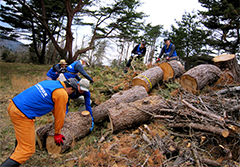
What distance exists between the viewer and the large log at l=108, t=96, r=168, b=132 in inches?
137

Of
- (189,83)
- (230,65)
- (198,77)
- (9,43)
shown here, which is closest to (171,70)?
(189,83)

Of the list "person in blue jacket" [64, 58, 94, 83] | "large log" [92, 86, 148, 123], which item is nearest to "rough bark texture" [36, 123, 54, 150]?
"large log" [92, 86, 148, 123]

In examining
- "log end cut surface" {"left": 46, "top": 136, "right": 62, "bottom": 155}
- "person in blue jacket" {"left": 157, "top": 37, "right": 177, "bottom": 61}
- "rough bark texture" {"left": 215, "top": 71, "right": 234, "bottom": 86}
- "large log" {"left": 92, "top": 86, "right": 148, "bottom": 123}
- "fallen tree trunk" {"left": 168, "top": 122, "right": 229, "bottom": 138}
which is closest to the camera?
"fallen tree trunk" {"left": 168, "top": 122, "right": 229, "bottom": 138}

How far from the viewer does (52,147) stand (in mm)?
2990

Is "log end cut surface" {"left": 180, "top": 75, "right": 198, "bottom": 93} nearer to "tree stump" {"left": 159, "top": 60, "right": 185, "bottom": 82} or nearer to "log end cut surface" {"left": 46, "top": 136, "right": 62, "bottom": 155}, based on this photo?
"tree stump" {"left": 159, "top": 60, "right": 185, "bottom": 82}

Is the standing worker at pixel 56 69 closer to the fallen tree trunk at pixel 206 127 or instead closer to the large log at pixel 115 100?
the large log at pixel 115 100

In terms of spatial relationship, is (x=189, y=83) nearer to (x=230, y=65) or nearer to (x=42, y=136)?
(x=230, y=65)

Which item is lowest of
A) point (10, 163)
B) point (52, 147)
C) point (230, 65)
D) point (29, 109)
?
point (52, 147)

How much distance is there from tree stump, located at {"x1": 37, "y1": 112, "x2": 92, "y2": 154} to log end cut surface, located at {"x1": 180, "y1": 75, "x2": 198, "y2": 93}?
3.38m

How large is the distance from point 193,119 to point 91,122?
2435mm

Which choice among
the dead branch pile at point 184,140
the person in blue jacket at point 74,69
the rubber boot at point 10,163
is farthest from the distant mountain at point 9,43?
the dead branch pile at point 184,140

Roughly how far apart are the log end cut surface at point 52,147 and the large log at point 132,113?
3.99ft

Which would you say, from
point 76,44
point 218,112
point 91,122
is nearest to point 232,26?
point 218,112

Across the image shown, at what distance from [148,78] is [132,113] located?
1.80 metres
